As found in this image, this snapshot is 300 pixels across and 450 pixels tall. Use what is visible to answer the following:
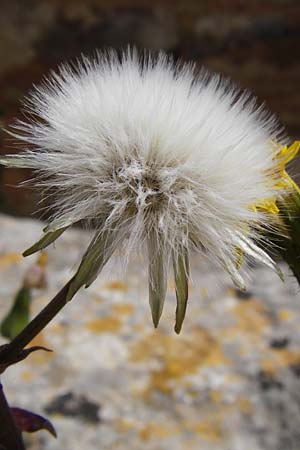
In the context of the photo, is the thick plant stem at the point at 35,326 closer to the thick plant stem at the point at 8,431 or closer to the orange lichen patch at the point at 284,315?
the thick plant stem at the point at 8,431

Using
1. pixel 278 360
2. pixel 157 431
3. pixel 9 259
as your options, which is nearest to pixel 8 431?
pixel 157 431

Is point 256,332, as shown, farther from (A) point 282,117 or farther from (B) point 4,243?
(A) point 282,117

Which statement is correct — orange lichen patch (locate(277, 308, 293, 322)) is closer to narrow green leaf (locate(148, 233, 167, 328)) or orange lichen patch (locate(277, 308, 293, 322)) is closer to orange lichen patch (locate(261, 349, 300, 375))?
orange lichen patch (locate(261, 349, 300, 375))

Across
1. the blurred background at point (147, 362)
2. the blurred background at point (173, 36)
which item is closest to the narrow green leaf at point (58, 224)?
the blurred background at point (147, 362)

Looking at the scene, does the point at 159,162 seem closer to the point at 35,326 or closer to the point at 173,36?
the point at 35,326

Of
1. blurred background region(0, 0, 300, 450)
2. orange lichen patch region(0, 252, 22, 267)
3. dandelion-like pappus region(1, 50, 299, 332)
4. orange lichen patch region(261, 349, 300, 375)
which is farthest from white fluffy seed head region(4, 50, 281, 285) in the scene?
orange lichen patch region(0, 252, 22, 267)
